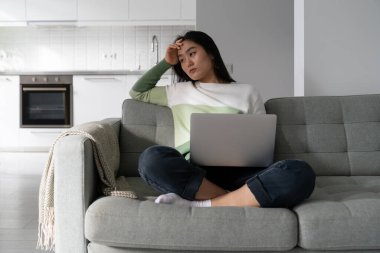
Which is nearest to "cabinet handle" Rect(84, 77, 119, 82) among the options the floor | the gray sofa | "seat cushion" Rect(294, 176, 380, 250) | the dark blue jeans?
the floor

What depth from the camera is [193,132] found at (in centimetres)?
177

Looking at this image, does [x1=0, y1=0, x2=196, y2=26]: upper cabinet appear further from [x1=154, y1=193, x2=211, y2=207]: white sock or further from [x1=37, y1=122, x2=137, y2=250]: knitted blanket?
[x1=154, y1=193, x2=211, y2=207]: white sock

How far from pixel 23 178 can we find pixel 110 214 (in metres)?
2.89

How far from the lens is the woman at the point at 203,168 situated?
1.66 metres

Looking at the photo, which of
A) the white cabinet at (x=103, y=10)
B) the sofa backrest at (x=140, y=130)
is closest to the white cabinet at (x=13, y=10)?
the white cabinet at (x=103, y=10)

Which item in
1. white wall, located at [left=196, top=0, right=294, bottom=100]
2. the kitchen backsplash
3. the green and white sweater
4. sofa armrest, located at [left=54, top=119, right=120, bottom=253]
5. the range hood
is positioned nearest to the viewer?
sofa armrest, located at [left=54, top=119, right=120, bottom=253]

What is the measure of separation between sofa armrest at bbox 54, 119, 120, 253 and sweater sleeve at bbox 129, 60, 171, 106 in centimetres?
67

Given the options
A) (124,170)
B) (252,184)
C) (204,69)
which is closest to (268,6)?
(204,69)

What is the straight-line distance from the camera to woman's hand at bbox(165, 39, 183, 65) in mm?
2258

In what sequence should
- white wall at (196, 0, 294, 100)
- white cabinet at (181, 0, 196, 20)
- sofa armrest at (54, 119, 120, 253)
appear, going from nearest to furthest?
1. sofa armrest at (54, 119, 120, 253)
2. white wall at (196, 0, 294, 100)
3. white cabinet at (181, 0, 196, 20)

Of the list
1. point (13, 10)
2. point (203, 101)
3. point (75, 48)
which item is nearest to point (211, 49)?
point (203, 101)

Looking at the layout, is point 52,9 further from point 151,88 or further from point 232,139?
point 232,139

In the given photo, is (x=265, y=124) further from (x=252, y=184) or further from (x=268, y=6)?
(x=268, y=6)

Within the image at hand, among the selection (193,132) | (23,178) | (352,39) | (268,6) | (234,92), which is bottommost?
(23,178)
